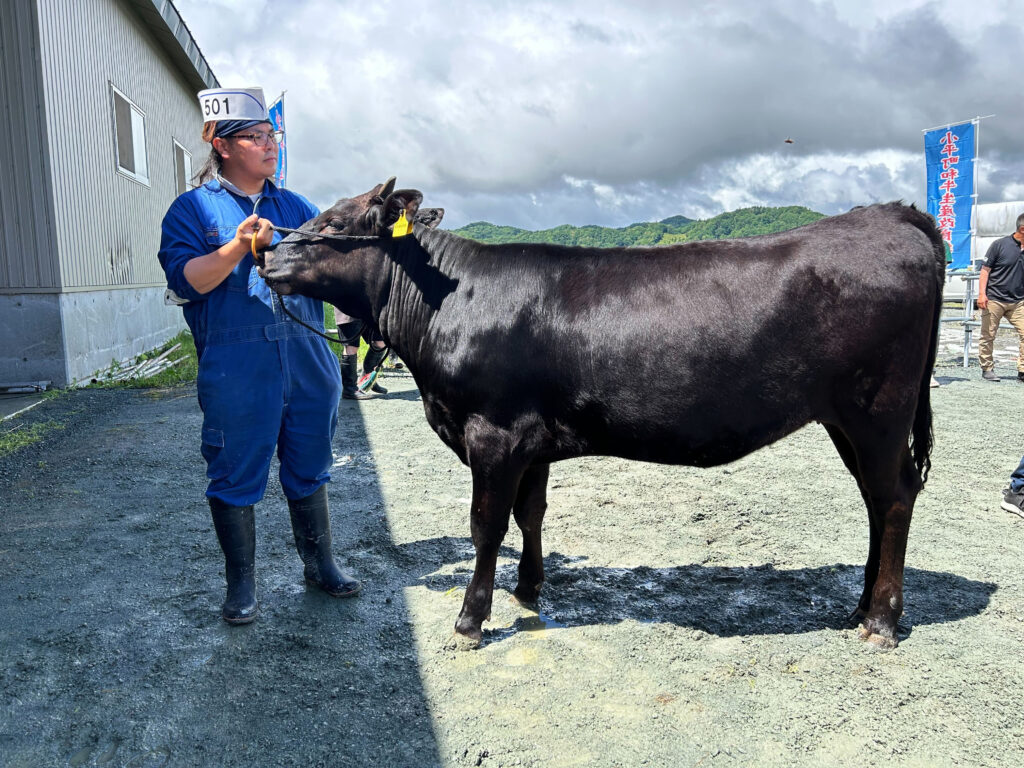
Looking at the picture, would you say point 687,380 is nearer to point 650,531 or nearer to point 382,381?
point 650,531

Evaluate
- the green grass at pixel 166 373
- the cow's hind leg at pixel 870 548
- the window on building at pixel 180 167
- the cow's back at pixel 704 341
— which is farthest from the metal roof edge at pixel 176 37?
the cow's hind leg at pixel 870 548

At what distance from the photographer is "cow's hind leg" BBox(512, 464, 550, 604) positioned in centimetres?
368

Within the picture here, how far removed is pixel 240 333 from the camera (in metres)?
3.39

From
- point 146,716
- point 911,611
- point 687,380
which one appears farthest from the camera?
point 911,611

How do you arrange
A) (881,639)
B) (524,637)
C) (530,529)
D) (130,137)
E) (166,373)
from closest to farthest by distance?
(881,639) → (524,637) → (530,529) → (166,373) → (130,137)

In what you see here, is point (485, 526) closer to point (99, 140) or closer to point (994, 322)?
point (99, 140)

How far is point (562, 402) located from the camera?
327 centimetres

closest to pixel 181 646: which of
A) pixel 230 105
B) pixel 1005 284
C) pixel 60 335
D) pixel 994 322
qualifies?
pixel 230 105

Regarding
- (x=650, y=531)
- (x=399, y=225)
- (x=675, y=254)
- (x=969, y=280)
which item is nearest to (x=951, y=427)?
(x=650, y=531)

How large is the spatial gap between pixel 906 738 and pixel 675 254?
2.06 meters

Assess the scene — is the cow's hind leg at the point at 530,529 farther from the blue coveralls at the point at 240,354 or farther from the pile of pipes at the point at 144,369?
the pile of pipes at the point at 144,369

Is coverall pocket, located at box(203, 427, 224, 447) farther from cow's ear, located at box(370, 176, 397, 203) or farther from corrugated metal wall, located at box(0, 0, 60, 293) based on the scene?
corrugated metal wall, located at box(0, 0, 60, 293)

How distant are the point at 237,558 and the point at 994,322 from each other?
11.4 meters

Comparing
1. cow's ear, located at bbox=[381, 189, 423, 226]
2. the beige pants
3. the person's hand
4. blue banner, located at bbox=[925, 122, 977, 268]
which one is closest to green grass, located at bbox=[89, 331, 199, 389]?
the person's hand
